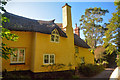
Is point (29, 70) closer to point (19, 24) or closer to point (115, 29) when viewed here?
point (19, 24)

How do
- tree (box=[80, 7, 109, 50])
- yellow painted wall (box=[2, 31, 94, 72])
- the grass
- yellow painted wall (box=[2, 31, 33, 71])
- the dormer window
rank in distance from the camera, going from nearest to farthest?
the grass < yellow painted wall (box=[2, 31, 33, 71]) < yellow painted wall (box=[2, 31, 94, 72]) < the dormer window < tree (box=[80, 7, 109, 50])

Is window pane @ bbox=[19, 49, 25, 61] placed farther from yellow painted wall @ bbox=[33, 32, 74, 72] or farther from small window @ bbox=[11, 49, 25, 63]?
yellow painted wall @ bbox=[33, 32, 74, 72]

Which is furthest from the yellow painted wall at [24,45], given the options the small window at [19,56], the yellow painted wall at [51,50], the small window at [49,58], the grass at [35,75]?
the small window at [49,58]

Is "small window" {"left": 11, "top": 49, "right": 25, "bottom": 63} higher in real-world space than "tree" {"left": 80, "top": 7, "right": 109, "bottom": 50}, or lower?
lower

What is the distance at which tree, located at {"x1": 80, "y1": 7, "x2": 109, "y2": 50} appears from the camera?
111 ft

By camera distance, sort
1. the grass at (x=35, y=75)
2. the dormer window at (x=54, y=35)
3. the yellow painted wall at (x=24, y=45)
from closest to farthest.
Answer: the grass at (x=35, y=75) → the yellow painted wall at (x=24, y=45) → the dormer window at (x=54, y=35)

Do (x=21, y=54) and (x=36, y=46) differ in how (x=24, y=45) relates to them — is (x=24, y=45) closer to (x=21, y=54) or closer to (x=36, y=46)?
(x=21, y=54)

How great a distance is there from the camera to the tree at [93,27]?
1326 inches

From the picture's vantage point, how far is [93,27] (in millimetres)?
33938

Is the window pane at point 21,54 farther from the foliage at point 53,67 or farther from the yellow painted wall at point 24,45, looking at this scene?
the foliage at point 53,67

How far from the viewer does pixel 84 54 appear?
70.9ft

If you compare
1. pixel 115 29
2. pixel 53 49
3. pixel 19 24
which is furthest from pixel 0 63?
pixel 115 29

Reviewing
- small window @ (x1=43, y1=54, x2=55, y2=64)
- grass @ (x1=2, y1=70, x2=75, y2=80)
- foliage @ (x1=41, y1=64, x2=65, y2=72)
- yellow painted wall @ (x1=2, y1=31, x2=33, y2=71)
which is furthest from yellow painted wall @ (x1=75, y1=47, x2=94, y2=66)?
yellow painted wall @ (x1=2, y1=31, x2=33, y2=71)

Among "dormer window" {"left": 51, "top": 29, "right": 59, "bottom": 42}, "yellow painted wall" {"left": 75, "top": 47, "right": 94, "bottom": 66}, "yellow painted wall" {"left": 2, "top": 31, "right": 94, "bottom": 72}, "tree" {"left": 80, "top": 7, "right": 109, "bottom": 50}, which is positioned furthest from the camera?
"tree" {"left": 80, "top": 7, "right": 109, "bottom": 50}
